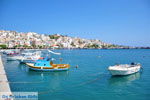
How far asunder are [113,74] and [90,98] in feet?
28.7

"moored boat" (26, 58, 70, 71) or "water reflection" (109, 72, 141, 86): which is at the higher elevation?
"moored boat" (26, 58, 70, 71)

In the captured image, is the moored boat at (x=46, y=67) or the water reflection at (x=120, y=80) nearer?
the water reflection at (x=120, y=80)

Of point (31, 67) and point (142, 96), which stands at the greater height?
point (31, 67)

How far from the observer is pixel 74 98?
13320 mm

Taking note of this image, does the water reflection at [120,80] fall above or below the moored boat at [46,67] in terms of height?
below

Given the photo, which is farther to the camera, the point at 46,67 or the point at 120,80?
the point at 46,67

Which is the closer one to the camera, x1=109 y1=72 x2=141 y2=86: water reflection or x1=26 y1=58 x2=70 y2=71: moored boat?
x1=109 y1=72 x2=141 y2=86: water reflection

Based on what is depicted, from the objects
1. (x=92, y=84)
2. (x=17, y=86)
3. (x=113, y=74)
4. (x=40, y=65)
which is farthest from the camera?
(x=40, y=65)

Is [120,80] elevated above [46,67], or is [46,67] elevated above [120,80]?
[46,67]

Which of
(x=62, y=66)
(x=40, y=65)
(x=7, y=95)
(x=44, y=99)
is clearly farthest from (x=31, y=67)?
(x=7, y=95)

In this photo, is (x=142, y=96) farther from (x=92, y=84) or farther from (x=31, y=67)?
(x=31, y=67)

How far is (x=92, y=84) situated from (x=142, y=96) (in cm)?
535

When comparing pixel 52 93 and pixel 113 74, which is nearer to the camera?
pixel 52 93

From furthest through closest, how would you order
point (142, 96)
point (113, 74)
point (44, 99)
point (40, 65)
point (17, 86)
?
point (40, 65) < point (113, 74) < point (17, 86) < point (142, 96) < point (44, 99)
